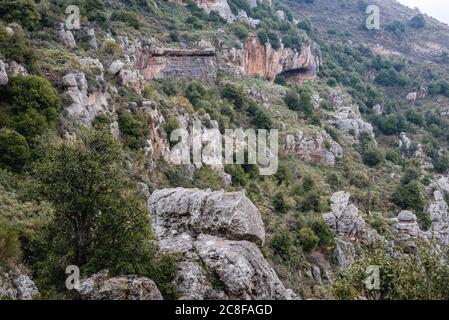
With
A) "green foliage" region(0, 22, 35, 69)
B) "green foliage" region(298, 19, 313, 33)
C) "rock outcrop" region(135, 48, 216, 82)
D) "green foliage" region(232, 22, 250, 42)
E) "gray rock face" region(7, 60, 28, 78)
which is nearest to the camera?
"gray rock face" region(7, 60, 28, 78)

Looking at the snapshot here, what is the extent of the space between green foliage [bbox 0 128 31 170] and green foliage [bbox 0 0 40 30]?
51.3 feet

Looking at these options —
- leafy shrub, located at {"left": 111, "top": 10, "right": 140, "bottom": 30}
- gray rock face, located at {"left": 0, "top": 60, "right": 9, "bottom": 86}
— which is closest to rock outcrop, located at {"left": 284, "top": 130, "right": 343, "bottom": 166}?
leafy shrub, located at {"left": 111, "top": 10, "right": 140, "bottom": 30}

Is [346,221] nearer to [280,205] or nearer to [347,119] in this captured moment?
[280,205]

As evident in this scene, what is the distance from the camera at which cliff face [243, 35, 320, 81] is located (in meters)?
78.3

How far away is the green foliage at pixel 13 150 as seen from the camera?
25328mm

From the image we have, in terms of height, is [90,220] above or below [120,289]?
above

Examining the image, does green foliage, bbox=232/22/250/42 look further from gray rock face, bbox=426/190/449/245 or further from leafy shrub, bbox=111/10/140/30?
gray rock face, bbox=426/190/449/245

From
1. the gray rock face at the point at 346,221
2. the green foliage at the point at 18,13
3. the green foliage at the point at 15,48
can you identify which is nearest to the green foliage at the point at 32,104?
the green foliage at the point at 15,48

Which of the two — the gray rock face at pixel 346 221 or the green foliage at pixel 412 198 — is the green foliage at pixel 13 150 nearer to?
the gray rock face at pixel 346 221

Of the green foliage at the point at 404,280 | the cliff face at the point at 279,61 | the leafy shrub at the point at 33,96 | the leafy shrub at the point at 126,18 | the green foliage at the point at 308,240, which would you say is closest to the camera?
the green foliage at the point at 404,280

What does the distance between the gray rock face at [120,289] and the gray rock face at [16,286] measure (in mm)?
1715

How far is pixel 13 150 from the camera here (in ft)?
83.5

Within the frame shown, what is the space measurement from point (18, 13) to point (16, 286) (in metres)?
28.1

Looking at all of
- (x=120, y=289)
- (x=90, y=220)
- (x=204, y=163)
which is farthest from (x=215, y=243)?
(x=204, y=163)
